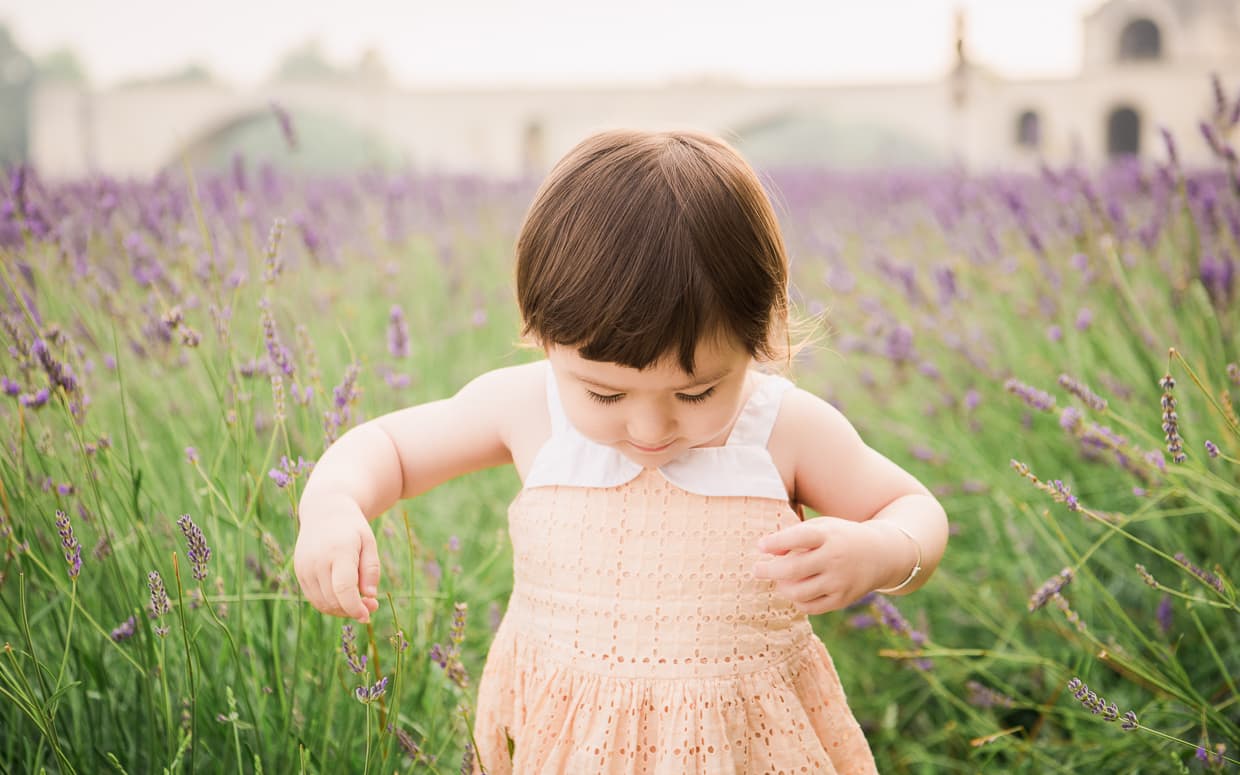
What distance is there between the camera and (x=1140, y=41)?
1037 inches

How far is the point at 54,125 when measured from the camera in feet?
94.1

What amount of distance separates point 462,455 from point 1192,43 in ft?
89.3

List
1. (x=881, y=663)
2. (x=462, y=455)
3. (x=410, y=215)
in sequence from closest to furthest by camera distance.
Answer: (x=462, y=455) < (x=881, y=663) < (x=410, y=215)

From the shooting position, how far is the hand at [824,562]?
2.91 feet

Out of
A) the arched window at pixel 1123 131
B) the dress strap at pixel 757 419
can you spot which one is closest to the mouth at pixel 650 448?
the dress strap at pixel 757 419

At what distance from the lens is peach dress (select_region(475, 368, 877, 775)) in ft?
3.38

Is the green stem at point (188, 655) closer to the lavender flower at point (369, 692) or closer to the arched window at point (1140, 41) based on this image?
the lavender flower at point (369, 692)

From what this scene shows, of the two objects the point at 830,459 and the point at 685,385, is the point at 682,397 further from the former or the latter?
the point at 830,459

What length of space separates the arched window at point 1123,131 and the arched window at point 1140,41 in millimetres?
1417

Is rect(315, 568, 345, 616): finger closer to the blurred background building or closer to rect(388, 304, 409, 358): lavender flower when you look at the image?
rect(388, 304, 409, 358): lavender flower

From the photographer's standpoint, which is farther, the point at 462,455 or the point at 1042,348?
the point at 1042,348

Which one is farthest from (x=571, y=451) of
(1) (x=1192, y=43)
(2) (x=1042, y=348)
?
(1) (x=1192, y=43)

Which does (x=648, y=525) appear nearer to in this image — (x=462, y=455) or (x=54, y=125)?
(x=462, y=455)

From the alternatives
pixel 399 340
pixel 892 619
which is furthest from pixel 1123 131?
pixel 399 340
